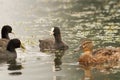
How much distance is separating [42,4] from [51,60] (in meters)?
19.6

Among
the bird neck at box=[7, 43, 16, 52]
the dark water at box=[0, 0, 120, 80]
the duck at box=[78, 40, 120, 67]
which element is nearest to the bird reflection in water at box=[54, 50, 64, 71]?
the dark water at box=[0, 0, 120, 80]

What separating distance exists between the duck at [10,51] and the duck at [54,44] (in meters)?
1.21

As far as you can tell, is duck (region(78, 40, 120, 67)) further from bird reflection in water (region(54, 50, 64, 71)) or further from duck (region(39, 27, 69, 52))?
duck (region(39, 27, 69, 52))

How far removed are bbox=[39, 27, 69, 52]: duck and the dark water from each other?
0.92ft

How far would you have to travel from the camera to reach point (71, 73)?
2125 cm

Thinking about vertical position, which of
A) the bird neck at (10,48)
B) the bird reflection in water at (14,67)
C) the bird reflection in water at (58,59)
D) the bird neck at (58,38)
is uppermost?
the bird neck at (58,38)

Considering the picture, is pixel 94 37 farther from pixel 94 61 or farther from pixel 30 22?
pixel 30 22

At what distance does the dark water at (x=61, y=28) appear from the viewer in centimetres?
2169

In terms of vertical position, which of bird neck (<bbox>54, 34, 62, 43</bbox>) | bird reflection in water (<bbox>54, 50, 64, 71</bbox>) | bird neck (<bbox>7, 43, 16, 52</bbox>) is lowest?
bird reflection in water (<bbox>54, 50, 64, 71</bbox>)

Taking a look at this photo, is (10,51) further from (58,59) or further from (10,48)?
(58,59)

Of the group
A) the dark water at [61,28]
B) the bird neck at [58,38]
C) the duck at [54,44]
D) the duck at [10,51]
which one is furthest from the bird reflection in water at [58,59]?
the duck at [10,51]

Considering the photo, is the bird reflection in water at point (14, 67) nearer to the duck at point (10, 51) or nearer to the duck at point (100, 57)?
the duck at point (10, 51)

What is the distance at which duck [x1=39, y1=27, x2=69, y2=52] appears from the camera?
27453 mm

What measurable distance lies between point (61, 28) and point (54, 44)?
11.4ft
